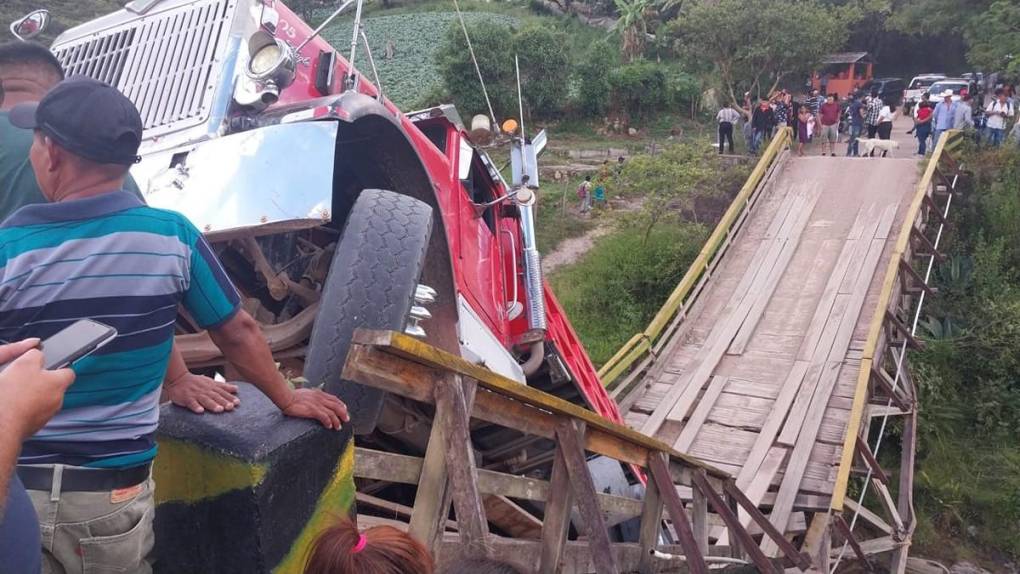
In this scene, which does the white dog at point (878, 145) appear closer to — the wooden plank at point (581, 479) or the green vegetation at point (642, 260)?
the green vegetation at point (642, 260)

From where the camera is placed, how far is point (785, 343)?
8.54m

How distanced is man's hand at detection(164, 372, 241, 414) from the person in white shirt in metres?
14.2

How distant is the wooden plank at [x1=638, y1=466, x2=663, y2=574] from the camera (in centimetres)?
367

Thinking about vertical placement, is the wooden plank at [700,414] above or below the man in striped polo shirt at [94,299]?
below

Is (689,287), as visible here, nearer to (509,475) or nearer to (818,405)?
(818,405)

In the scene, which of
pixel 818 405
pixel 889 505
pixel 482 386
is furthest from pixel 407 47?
pixel 482 386

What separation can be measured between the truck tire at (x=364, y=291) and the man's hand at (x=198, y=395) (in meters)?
0.42

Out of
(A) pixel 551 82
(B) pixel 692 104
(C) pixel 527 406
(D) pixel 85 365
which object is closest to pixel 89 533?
(D) pixel 85 365

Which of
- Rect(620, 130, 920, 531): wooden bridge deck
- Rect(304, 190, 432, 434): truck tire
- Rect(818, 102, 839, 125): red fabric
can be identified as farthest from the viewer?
Rect(818, 102, 839, 125): red fabric

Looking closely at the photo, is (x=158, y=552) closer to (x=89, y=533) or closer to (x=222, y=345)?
(x=89, y=533)

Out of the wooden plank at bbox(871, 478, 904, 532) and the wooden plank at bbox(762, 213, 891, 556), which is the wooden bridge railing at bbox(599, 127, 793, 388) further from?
the wooden plank at bbox(871, 478, 904, 532)

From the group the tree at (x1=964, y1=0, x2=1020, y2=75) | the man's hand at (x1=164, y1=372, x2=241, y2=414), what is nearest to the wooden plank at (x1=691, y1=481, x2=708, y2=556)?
the man's hand at (x1=164, y1=372, x2=241, y2=414)

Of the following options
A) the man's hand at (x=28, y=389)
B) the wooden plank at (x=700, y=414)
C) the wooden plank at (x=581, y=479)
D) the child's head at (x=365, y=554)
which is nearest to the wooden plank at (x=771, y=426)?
the wooden plank at (x=700, y=414)

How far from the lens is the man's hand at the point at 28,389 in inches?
44.8
